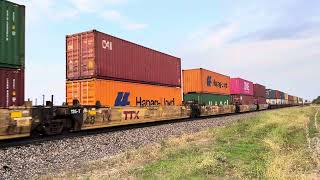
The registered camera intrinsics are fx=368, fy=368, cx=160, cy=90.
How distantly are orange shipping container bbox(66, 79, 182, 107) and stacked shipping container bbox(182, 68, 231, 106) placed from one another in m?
8.90

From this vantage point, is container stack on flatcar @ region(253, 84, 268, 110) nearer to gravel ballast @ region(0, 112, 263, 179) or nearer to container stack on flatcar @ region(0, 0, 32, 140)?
gravel ballast @ region(0, 112, 263, 179)

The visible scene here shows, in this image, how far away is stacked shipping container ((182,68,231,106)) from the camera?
36.1m

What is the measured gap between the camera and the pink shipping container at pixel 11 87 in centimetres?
1405

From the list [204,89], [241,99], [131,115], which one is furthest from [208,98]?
[131,115]

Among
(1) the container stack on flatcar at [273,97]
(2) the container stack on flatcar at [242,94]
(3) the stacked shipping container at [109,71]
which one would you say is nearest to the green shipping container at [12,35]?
(3) the stacked shipping container at [109,71]

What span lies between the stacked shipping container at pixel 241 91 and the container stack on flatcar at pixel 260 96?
5.41 meters

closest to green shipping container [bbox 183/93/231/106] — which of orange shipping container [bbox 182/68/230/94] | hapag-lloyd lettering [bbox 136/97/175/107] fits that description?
orange shipping container [bbox 182/68/230/94]

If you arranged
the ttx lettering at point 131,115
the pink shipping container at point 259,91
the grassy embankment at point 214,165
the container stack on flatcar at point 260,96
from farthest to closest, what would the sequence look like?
the container stack on flatcar at point 260,96
the pink shipping container at point 259,91
the ttx lettering at point 131,115
the grassy embankment at point 214,165

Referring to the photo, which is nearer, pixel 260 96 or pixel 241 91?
pixel 241 91

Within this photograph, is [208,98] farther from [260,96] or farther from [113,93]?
[260,96]

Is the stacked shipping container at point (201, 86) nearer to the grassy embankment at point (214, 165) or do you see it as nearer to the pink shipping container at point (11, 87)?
the pink shipping container at point (11, 87)

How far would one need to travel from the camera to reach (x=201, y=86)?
3603cm

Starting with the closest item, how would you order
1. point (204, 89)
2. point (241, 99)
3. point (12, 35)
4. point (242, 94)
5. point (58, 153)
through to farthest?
point (58, 153), point (12, 35), point (204, 89), point (241, 99), point (242, 94)

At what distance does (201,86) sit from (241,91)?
1701 cm
